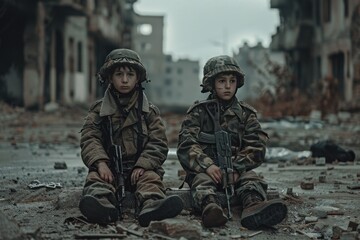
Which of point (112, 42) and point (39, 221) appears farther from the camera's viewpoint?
point (112, 42)

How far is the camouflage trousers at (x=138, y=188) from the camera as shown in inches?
170

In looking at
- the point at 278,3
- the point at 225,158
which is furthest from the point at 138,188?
the point at 278,3

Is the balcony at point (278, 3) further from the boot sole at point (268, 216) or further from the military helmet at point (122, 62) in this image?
the boot sole at point (268, 216)

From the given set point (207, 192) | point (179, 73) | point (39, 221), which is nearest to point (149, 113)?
point (207, 192)

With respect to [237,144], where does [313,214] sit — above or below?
below

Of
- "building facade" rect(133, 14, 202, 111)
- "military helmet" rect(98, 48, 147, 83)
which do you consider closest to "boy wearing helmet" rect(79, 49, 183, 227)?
"military helmet" rect(98, 48, 147, 83)

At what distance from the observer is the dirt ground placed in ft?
12.8

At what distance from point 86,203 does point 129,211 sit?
60 centimetres

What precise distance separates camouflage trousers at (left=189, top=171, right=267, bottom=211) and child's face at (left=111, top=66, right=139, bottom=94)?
82cm

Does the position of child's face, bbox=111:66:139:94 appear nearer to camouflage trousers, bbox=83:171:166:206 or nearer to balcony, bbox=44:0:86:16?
camouflage trousers, bbox=83:171:166:206

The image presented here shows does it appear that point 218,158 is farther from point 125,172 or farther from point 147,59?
point 147,59

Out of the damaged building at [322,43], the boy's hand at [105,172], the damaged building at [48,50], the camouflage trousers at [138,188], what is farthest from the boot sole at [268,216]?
the damaged building at [322,43]

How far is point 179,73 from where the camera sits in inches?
3433

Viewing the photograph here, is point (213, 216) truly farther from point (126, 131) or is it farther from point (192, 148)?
point (126, 131)
